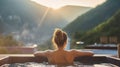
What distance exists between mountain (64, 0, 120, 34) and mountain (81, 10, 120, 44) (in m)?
3.15

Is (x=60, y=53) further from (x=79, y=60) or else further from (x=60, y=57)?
(x=79, y=60)

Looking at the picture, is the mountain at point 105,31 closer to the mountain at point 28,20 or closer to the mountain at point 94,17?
the mountain at point 94,17

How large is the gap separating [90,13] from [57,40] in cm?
5327

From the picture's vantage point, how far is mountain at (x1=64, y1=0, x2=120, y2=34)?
55.0 metres

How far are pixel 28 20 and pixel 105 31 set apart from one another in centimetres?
2304

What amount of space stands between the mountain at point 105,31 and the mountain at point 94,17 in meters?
3.15

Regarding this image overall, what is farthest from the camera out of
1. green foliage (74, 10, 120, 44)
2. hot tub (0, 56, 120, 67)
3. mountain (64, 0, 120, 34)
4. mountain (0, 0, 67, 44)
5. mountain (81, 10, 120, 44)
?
mountain (0, 0, 67, 44)

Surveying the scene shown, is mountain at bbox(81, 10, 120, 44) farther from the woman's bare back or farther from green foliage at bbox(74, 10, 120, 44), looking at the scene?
the woman's bare back

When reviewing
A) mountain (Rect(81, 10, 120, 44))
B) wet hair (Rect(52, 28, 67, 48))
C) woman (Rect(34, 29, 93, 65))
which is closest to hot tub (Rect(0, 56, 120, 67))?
woman (Rect(34, 29, 93, 65))

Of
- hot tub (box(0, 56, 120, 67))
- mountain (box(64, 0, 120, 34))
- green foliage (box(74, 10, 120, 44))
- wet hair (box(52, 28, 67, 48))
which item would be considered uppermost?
mountain (box(64, 0, 120, 34))

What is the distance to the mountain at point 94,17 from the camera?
54969 mm

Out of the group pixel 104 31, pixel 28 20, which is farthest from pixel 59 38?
pixel 28 20

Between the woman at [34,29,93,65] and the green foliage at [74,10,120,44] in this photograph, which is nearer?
the woman at [34,29,93,65]

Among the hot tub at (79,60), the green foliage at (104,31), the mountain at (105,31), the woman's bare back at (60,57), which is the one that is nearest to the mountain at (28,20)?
the green foliage at (104,31)
